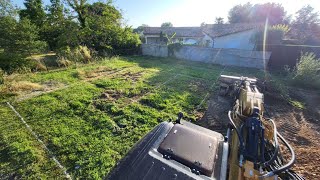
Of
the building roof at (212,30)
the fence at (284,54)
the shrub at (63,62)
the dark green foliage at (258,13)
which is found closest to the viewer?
the shrub at (63,62)

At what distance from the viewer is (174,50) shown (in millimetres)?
13742

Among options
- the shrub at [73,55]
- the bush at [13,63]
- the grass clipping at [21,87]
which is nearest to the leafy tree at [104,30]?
the shrub at [73,55]

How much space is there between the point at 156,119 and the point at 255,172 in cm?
317

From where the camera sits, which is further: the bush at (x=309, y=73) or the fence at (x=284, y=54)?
the fence at (x=284, y=54)

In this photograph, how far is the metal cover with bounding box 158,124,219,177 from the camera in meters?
1.29

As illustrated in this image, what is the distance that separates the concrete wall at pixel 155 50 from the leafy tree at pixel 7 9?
28.6 feet

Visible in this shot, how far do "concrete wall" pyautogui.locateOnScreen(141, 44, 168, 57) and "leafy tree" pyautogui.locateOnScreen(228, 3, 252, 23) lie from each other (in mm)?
20225

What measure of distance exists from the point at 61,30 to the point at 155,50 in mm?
6938

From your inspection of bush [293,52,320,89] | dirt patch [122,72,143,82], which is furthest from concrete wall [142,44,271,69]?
dirt patch [122,72,143,82]

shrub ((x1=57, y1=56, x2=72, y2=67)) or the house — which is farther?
the house

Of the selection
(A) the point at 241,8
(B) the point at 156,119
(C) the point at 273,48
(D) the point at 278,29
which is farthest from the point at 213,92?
(A) the point at 241,8

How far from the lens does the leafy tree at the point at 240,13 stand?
27386 millimetres

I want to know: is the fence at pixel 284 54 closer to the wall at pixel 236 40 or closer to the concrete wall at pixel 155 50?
the wall at pixel 236 40

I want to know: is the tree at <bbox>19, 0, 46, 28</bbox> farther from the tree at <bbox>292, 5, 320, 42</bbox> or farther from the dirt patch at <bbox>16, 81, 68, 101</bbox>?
the tree at <bbox>292, 5, 320, 42</bbox>
